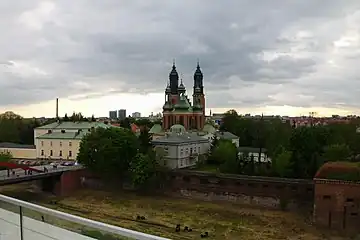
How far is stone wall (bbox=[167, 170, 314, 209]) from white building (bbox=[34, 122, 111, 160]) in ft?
52.0

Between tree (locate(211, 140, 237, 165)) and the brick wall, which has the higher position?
tree (locate(211, 140, 237, 165))

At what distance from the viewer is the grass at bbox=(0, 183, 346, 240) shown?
20250 millimetres

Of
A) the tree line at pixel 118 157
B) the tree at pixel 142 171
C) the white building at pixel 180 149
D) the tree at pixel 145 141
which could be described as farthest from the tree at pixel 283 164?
the tree at pixel 145 141

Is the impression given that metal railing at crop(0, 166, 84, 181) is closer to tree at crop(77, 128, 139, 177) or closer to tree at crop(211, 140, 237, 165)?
tree at crop(77, 128, 139, 177)

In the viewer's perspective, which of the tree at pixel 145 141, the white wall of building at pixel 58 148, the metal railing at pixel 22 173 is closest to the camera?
the metal railing at pixel 22 173

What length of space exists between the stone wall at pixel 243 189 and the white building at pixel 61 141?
15.8 m

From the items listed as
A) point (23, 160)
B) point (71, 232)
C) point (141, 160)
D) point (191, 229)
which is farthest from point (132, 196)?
point (71, 232)

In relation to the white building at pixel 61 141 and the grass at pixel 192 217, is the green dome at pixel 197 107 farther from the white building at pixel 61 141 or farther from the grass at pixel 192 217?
the grass at pixel 192 217

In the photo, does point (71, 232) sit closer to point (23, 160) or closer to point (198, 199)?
point (198, 199)

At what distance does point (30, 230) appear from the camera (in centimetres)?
297

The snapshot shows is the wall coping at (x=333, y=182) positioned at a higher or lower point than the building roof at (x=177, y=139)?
lower

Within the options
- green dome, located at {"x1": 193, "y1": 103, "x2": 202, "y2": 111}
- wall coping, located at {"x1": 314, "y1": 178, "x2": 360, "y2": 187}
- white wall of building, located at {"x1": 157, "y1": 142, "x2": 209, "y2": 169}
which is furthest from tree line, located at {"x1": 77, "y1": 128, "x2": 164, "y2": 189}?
green dome, located at {"x1": 193, "y1": 103, "x2": 202, "y2": 111}

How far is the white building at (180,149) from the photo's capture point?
36812 millimetres

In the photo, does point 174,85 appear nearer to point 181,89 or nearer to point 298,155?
point 181,89
